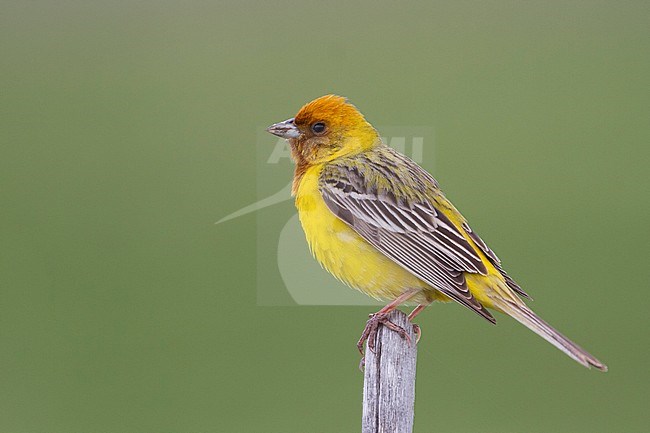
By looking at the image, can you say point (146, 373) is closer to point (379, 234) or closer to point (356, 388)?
point (356, 388)

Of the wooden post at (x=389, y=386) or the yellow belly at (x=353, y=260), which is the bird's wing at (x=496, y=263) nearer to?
the yellow belly at (x=353, y=260)

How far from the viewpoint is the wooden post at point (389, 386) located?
4.34 meters

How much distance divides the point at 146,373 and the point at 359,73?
17.4 ft

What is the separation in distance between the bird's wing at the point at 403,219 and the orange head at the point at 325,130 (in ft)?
0.33

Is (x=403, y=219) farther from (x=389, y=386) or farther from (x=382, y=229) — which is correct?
(x=389, y=386)

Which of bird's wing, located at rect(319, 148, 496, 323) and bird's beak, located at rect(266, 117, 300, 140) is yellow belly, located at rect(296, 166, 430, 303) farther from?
bird's beak, located at rect(266, 117, 300, 140)

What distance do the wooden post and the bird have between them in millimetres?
69

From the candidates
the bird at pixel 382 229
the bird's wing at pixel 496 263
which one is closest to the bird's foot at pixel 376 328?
the bird at pixel 382 229

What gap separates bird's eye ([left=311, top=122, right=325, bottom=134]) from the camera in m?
5.46

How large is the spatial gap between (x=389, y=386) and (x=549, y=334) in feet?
2.28

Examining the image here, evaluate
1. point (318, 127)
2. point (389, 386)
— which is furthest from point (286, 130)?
point (389, 386)

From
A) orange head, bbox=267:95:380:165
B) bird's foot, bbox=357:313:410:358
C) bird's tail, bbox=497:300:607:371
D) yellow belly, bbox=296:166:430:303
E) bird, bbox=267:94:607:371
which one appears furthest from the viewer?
orange head, bbox=267:95:380:165

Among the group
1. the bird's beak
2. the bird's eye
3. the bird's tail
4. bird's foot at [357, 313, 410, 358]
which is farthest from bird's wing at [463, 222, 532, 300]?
the bird's beak

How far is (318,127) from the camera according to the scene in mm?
5477
